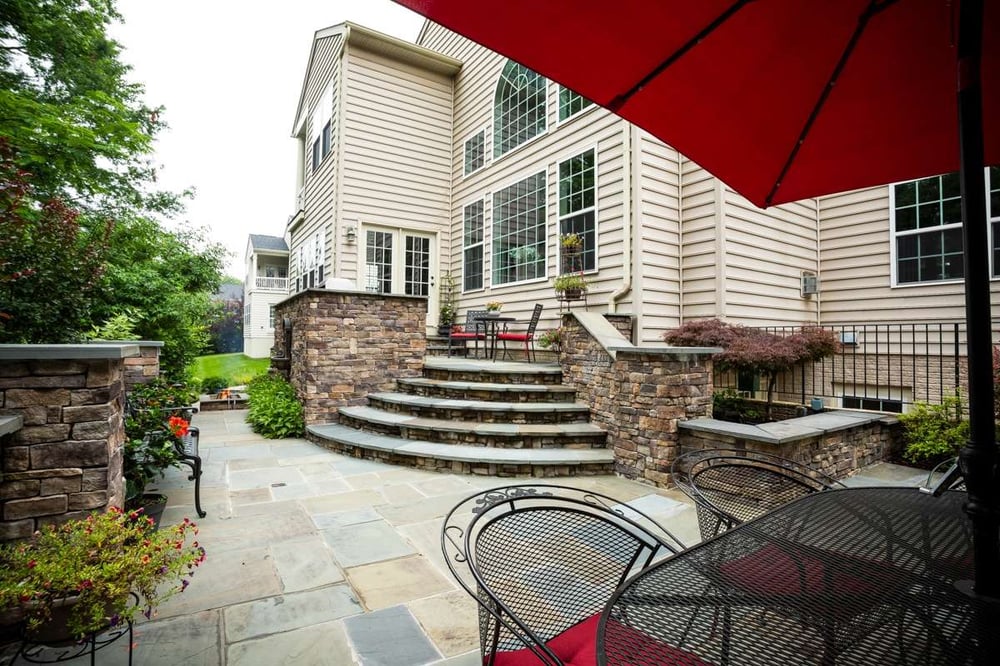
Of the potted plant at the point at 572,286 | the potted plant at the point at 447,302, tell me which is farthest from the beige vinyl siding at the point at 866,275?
the potted plant at the point at 447,302

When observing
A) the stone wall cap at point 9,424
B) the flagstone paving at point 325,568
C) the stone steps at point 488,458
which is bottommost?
the flagstone paving at point 325,568

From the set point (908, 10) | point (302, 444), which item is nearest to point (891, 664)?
point (908, 10)

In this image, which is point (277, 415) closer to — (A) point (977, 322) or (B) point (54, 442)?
(B) point (54, 442)

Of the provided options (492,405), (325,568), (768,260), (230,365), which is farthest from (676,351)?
(230,365)

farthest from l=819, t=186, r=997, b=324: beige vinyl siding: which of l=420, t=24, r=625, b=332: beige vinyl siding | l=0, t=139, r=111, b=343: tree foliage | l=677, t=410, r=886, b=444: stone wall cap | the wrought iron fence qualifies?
l=0, t=139, r=111, b=343: tree foliage

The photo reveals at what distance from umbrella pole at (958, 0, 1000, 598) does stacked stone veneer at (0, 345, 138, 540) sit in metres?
2.99

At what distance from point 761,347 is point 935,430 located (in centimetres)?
165

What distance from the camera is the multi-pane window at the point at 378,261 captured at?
373 inches

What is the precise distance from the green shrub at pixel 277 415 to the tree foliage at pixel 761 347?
536cm

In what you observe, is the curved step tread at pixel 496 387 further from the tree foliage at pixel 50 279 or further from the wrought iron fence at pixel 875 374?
the tree foliage at pixel 50 279

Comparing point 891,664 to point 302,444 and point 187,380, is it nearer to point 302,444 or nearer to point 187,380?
point 302,444

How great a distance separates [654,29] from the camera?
4.95 ft

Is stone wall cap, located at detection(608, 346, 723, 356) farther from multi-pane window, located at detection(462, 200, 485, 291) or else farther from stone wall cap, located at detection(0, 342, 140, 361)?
multi-pane window, located at detection(462, 200, 485, 291)

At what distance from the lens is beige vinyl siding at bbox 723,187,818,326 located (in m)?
6.40
